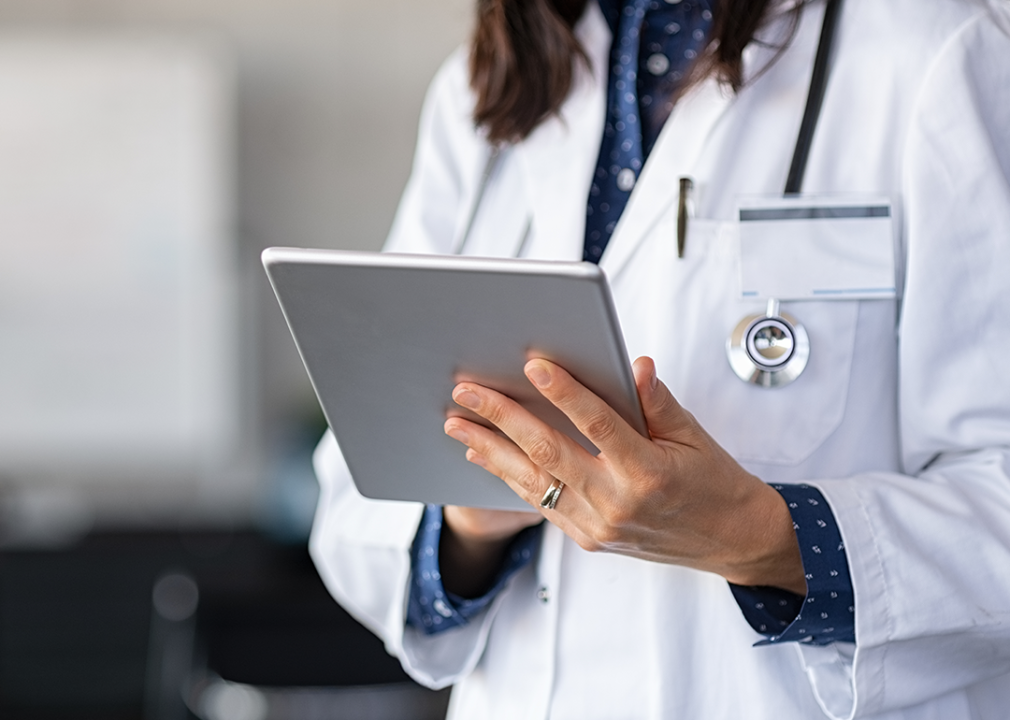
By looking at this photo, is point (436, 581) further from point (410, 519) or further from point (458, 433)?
point (458, 433)

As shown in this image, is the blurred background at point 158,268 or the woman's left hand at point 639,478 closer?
the woman's left hand at point 639,478

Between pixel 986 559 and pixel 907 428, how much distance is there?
5.1 inches

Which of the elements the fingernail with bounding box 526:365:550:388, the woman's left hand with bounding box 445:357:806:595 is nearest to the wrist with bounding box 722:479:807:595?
the woman's left hand with bounding box 445:357:806:595

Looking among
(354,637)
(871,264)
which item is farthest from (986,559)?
(354,637)

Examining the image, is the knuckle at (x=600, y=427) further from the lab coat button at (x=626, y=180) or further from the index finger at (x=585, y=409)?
the lab coat button at (x=626, y=180)

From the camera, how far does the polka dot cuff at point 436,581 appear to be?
3.29 ft

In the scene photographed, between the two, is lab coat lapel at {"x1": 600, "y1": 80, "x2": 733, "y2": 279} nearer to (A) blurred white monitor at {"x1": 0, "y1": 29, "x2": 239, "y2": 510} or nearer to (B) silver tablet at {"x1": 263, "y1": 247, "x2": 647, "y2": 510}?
(B) silver tablet at {"x1": 263, "y1": 247, "x2": 647, "y2": 510}

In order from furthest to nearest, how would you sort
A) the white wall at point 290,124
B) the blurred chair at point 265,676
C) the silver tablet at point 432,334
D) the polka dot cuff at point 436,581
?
the white wall at point 290,124
the blurred chair at point 265,676
the polka dot cuff at point 436,581
the silver tablet at point 432,334

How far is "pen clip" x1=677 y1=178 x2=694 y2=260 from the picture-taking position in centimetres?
92

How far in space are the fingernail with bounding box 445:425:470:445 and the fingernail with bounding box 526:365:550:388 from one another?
0.11m

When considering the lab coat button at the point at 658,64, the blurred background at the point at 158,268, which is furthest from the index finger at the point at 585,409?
the blurred background at the point at 158,268

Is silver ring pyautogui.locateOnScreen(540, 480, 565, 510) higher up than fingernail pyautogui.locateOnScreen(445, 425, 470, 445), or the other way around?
fingernail pyautogui.locateOnScreen(445, 425, 470, 445)

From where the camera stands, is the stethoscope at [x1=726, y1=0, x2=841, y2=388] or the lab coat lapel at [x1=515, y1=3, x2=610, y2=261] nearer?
the stethoscope at [x1=726, y1=0, x2=841, y2=388]

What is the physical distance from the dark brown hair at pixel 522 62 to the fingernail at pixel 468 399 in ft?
1.53
